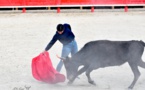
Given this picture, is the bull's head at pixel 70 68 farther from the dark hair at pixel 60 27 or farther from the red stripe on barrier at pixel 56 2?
the red stripe on barrier at pixel 56 2

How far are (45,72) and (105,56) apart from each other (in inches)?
44.1

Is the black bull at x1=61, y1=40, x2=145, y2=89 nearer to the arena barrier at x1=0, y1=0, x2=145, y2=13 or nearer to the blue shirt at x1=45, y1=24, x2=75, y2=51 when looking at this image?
the blue shirt at x1=45, y1=24, x2=75, y2=51

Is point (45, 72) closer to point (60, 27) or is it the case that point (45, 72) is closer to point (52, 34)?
point (60, 27)

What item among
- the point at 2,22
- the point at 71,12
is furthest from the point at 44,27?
the point at 71,12

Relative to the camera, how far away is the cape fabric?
7.50 m

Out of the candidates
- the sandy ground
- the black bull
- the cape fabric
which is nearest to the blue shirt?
the black bull

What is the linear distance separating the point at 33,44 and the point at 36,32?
2557 millimetres

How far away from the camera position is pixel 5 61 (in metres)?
9.36

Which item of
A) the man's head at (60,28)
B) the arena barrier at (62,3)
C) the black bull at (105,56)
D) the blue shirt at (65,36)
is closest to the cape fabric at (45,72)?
the black bull at (105,56)

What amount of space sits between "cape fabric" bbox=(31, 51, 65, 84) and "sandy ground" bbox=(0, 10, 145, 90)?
0.33 ft

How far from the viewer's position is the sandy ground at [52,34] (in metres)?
7.51

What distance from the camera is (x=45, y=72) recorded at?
7641 millimetres

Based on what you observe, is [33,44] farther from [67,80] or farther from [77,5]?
[77,5]

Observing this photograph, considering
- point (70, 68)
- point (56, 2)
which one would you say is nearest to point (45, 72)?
point (70, 68)
